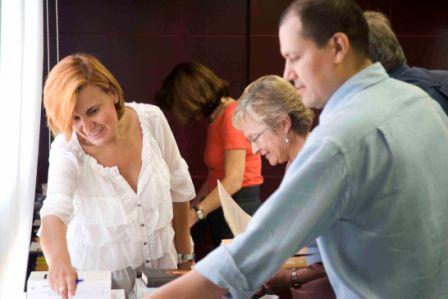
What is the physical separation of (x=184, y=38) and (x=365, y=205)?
4.18m

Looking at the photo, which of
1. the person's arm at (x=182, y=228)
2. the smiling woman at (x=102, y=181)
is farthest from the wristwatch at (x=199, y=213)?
the smiling woman at (x=102, y=181)

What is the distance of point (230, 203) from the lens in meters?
2.86

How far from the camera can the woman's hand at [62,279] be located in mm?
2477

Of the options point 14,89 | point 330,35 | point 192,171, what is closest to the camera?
point 330,35

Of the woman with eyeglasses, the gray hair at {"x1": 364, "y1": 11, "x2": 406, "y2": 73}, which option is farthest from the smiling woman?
the gray hair at {"x1": 364, "y1": 11, "x2": 406, "y2": 73}

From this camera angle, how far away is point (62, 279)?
2.48m

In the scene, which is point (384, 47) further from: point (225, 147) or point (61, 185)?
point (225, 147)

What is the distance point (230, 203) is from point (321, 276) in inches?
25.2

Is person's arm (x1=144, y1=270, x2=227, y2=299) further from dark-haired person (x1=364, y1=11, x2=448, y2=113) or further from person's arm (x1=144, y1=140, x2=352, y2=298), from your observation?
dark-haired person (x1=364, y1=11, x2=448, y2=113)

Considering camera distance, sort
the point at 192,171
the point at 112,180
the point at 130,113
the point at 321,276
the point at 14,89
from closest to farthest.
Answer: the point at 321,276
the point at 112,180
the point at 130,113
the point at 14,89
the point at 192,171

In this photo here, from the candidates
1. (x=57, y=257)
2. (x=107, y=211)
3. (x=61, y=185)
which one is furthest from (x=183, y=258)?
(x=57, y=257)

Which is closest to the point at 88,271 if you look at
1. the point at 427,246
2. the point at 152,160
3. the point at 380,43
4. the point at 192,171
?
the point at 152,160

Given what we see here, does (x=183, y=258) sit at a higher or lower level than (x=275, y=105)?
lower

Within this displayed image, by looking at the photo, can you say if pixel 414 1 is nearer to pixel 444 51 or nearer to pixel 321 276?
pixel 444 51
